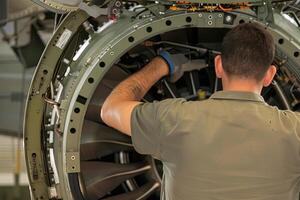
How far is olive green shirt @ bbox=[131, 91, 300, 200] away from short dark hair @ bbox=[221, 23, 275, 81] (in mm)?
90

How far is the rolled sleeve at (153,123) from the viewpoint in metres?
1.78

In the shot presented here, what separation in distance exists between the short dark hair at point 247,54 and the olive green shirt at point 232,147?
0.09 metres

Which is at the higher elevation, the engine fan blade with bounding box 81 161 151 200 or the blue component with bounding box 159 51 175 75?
the blue component with bounding box 159 51 175 75

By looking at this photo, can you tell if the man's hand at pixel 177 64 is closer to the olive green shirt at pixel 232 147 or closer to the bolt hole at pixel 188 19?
the bolt hole at pixel 188 19

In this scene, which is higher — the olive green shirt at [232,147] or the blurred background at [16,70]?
the blurred background at [16,70]

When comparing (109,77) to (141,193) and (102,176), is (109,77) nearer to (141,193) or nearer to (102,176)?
(102,176)

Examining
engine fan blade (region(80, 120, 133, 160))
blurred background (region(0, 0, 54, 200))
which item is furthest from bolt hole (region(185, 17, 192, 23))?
blurred background (region(0, 0, 54, 200))

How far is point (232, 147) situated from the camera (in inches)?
68.3

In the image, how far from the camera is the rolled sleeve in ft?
5.85

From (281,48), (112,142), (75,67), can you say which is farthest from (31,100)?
(281,48)

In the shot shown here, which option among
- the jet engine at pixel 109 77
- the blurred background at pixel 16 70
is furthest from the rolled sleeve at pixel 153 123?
the blurred background at pixel 16 70

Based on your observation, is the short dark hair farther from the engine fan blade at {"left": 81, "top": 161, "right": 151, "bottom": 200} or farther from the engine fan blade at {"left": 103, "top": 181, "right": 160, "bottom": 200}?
the engine fan blade at {"left": 103, "top": 181, "right": 160, "bottom": 200}

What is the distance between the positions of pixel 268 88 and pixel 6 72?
2.61 m

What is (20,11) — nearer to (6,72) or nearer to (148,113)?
(6,72)
